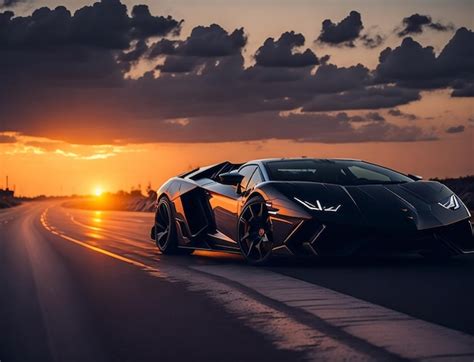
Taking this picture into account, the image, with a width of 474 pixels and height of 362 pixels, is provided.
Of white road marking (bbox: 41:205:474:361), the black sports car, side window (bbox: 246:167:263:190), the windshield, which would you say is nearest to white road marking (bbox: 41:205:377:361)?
white road marking (bbox: 41:205:474:361)

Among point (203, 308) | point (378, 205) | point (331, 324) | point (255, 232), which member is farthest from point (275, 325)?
point (255, 232)

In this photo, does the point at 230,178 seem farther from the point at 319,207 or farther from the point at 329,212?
the point at 329,212

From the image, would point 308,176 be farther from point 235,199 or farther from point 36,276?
point 36,276

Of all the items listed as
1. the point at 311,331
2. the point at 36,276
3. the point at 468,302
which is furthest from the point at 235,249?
the point at 311,331

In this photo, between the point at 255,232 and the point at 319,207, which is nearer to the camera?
the point at 319,207

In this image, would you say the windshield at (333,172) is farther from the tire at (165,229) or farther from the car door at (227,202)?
the tire at (165,229)

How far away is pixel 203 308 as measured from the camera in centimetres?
712

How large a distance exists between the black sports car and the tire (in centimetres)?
126

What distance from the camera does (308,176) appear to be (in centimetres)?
1089

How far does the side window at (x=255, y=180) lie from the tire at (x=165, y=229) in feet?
7.22

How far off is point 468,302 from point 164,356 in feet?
9.09

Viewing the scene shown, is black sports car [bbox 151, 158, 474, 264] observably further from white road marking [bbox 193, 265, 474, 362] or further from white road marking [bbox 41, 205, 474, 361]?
white road marking [bbox 193, 265, 474, 362]

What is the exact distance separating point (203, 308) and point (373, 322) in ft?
5.09

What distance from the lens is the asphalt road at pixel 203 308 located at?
5359 millimetres
